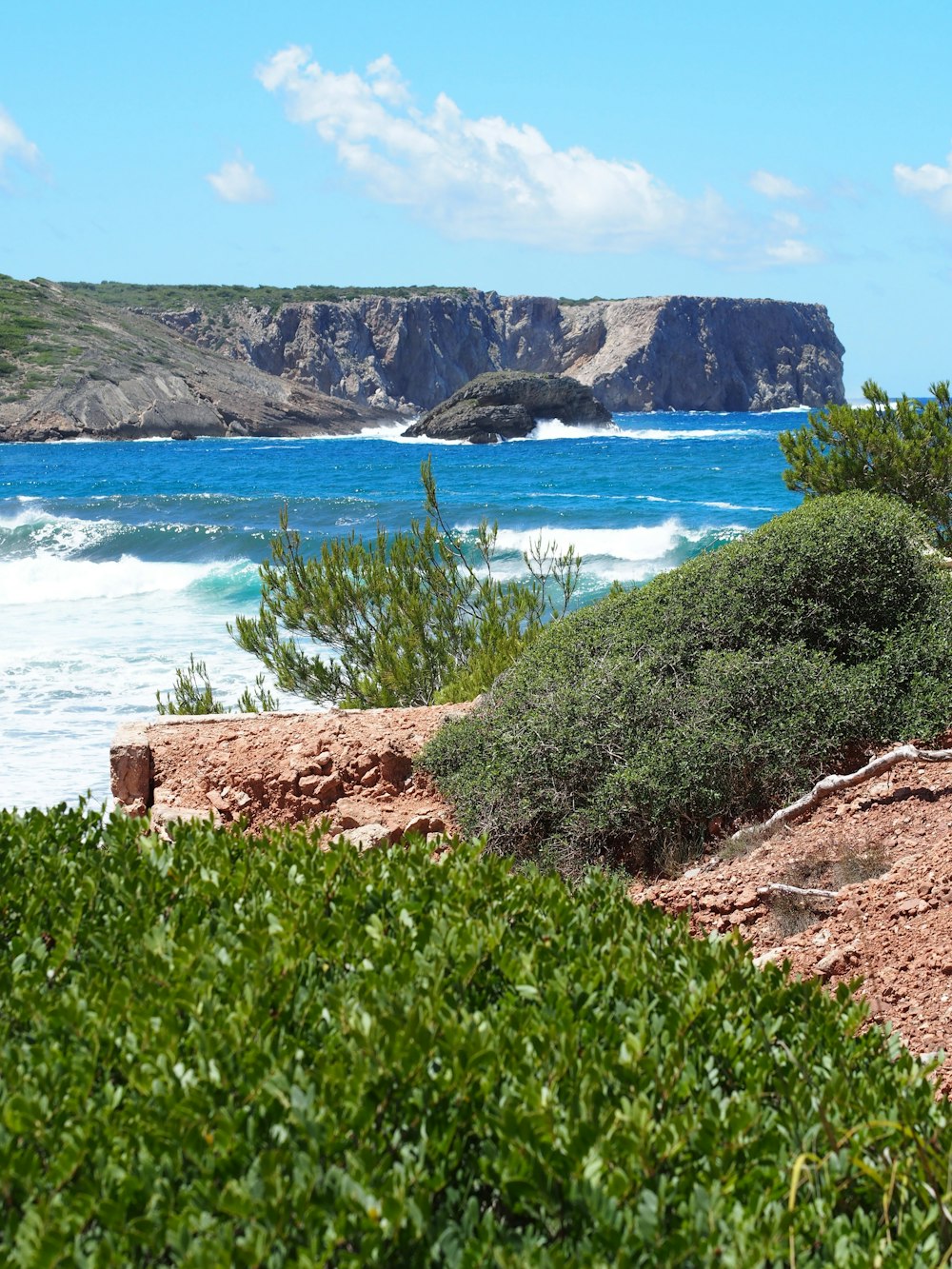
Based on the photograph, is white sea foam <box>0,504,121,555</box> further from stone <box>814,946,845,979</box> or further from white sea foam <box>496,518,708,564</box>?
stone <box>814,946,845,979</box>

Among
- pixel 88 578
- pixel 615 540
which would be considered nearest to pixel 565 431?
pixel 615 540

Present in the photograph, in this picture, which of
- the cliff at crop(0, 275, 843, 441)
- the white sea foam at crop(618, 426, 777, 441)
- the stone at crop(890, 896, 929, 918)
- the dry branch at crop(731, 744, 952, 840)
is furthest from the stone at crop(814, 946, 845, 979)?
the white sea foam at crop(618, 426, 777, 441)

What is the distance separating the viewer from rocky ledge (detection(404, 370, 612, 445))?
260 feet

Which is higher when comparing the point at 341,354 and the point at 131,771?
the point at 341,354

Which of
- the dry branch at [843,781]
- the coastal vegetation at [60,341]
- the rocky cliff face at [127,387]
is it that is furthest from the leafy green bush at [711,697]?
the coastal vegetation at [60,341]

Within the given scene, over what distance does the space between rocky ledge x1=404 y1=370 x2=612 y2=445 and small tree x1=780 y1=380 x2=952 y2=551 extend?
219 ft

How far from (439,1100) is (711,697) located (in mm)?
4827

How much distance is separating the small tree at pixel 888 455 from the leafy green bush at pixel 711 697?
3.77 m

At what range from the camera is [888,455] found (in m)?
11.4

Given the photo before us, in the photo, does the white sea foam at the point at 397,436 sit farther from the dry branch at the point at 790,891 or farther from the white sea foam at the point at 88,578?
the dry branch at the point at 790,891

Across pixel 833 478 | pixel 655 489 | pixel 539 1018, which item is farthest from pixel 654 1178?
pixel 655 489

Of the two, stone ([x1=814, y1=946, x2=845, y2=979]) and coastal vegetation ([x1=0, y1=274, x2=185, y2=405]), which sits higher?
coastal vegetation ([x1=0, y1=274, x2=185, y2=405])

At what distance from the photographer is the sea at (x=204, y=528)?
14148 millimetres

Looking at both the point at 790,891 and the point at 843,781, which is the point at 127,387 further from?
the point at 790,891
